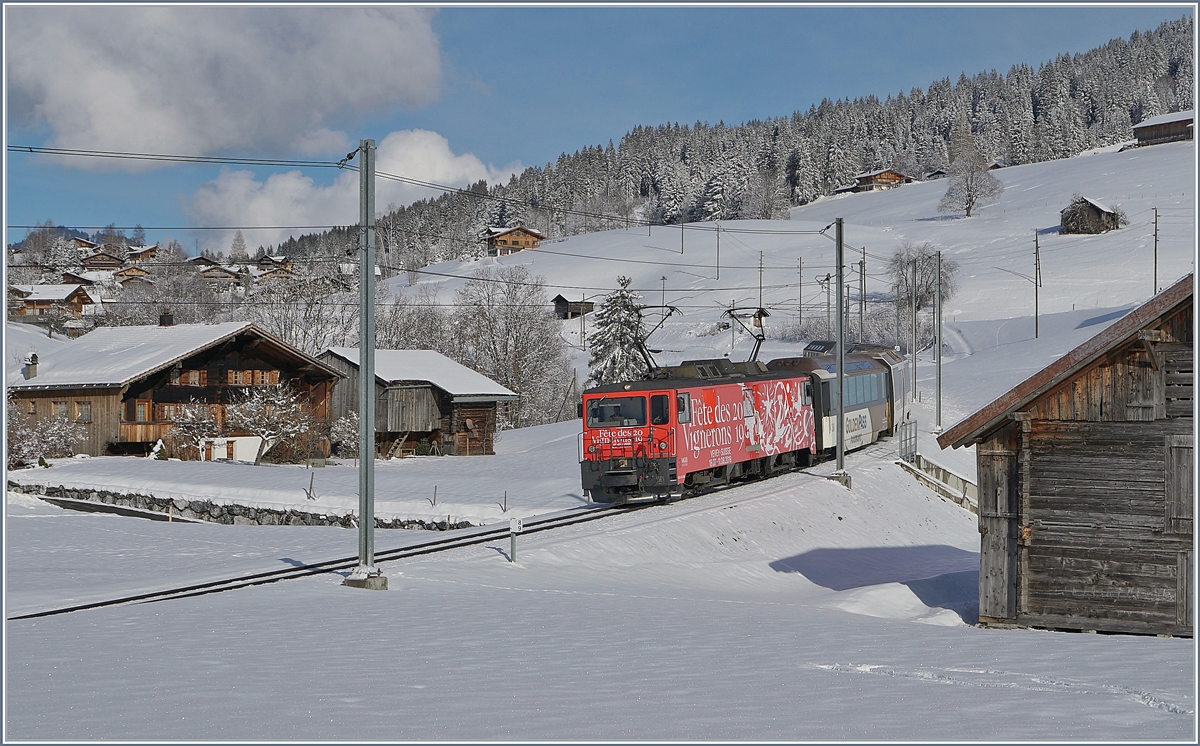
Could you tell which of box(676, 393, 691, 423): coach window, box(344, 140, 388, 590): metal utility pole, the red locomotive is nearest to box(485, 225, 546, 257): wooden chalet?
the red locomotive

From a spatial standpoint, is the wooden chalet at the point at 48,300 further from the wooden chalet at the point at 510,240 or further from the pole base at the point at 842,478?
the pole base at the point at 842,478

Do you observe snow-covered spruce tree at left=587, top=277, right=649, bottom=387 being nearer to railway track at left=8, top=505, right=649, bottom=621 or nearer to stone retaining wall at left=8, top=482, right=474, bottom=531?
stone retaining wall at left=8, top=482, right=474, bottom=531

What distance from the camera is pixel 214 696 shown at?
969cm

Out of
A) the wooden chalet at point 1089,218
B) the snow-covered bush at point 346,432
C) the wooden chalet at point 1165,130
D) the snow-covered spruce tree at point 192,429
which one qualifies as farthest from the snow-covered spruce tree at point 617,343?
the wooden chalet at point 1165,130

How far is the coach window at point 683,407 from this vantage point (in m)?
27.0

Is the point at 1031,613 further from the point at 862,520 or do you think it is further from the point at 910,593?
the point at 862,520

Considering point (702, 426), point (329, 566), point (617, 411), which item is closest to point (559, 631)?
point (329, 566)

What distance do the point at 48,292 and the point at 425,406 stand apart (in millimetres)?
75643

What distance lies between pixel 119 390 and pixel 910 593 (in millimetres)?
35984

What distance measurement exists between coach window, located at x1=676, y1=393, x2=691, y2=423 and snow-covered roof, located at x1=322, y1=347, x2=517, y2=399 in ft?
85.9

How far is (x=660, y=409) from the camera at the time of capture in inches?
1064

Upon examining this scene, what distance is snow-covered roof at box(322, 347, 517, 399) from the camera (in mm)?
52594

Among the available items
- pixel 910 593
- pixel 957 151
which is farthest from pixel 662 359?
pixel 957 151

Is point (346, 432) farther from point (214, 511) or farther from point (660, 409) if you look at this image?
point (660, 409)
